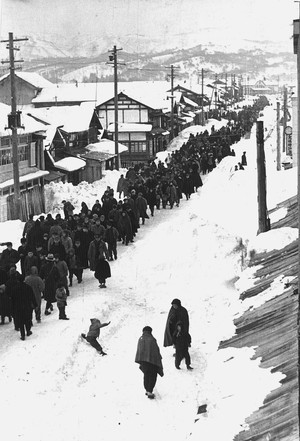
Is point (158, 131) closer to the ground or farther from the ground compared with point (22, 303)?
farther from the ground

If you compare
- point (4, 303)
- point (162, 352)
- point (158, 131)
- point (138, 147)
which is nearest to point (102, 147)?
point (138, 147)

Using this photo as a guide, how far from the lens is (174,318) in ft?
34.0

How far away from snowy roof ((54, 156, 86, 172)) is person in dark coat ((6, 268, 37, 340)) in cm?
2074

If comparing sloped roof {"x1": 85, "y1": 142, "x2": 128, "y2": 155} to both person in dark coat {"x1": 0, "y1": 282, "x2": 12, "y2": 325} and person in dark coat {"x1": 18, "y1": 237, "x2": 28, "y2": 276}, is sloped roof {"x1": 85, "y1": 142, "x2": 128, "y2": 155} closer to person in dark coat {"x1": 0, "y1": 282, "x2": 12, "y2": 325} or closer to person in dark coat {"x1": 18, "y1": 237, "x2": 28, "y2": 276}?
person in dark coat {"x1": 18, "y1": 237, "x2": 28, "y2": 276}

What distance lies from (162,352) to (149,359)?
76.7 inches

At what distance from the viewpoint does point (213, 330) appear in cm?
1216

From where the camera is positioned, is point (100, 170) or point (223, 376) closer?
point (223, 376)

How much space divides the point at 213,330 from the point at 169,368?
1884 millimetres

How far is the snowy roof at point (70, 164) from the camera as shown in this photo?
31.8m

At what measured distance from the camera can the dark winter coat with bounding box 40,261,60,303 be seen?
12.8 metres

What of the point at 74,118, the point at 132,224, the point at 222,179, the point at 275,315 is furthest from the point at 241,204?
the point at 74,118

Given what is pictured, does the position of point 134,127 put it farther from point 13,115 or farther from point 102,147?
point 13,115

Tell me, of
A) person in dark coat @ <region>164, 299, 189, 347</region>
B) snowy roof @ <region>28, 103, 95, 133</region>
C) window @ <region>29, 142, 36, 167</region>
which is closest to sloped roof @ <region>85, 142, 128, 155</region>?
snowy roof @ <region>28, 103, 95, 133</region>

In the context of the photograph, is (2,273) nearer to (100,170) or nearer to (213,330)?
(213,330)
